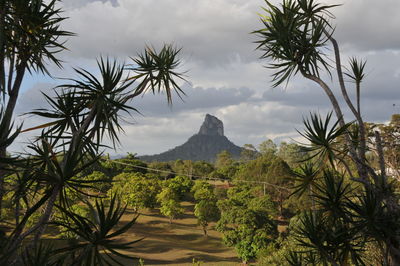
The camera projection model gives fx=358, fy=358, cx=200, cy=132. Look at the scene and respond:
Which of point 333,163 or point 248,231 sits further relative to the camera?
point 248,231

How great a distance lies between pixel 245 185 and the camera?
3225 centimetres

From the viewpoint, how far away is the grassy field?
21.9m

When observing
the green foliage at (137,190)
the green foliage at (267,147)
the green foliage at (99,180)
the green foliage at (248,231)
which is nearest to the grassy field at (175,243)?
the green foliage at (248,231)

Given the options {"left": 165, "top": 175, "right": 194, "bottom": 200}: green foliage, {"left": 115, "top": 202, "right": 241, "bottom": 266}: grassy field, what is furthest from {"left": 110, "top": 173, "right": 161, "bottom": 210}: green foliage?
{"left": 165, "top": 175, "right": 194, "bottom": 200}: green foliage

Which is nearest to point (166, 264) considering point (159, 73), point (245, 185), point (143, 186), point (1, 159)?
point (143, 186)

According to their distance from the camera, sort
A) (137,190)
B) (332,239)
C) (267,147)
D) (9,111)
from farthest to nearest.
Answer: (267,147) < (137,190) < (332,239) < (9,111)

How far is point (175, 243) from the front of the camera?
85.2 feet

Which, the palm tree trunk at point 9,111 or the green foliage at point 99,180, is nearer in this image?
the palm tree trunk at point 9,111

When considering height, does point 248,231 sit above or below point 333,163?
below

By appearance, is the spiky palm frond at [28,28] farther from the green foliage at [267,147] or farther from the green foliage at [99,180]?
the green foliage at [267,147]

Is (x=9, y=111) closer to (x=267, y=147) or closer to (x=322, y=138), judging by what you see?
(x=322, y=138)

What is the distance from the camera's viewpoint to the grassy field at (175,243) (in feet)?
71.9

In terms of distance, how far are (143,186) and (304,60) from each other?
76.7 feet

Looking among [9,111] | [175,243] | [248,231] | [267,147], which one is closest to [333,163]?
[9,111]
